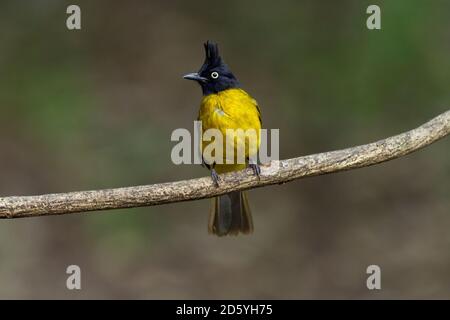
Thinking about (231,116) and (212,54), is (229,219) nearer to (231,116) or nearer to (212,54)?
(231,116)

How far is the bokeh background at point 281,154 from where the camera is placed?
21.4 feet

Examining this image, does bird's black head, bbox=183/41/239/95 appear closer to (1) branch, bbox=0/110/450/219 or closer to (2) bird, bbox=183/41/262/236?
(2) bird, bbox=183/41/262/236

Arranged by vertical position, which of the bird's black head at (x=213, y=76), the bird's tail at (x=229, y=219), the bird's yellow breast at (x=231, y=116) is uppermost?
the bird's black head at (x=213, y=76)

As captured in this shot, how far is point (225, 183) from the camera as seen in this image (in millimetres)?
4012

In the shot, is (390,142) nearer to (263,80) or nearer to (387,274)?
(387,274)

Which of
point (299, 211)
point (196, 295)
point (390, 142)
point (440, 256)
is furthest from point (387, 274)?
point (390, 142)

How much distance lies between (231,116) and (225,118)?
0.13ft

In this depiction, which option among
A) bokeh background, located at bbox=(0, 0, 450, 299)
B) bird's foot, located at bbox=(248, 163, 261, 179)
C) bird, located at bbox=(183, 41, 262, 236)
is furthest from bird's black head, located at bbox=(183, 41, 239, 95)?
bokeh background, located at bbox=(0, 0, 450, 299)

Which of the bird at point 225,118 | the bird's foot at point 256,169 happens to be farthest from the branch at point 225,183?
the bird at point 225,118

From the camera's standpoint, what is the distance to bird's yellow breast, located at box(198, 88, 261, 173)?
4.37 m

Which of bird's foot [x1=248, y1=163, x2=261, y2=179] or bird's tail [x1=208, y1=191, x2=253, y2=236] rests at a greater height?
bird's foot [x1=248, y1=163, x2=261, y2=179]

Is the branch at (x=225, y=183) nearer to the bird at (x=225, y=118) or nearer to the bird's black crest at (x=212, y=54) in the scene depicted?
the bird at (x=225, y=118)

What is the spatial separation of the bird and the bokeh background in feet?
5.94

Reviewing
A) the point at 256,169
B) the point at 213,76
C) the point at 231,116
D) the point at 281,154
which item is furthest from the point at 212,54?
the point at 281,154
